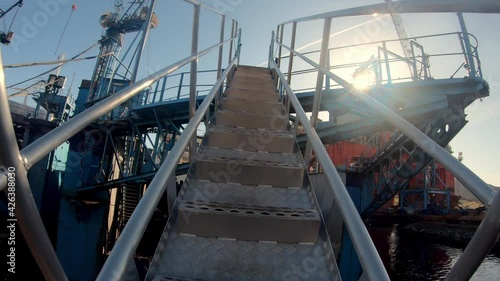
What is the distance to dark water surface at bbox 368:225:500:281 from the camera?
35.2 feet

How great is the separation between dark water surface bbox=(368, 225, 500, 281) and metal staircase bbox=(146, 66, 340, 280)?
32.1ft

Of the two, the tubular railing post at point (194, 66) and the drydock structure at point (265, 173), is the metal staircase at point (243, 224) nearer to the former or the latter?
the drydock structure at point (265, 173)

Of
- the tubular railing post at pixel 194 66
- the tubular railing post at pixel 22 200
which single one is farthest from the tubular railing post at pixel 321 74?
the tubular railing post at pixel 22 200

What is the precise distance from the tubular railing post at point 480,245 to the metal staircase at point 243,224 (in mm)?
886

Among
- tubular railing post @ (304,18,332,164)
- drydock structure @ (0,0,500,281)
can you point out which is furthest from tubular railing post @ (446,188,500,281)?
tubular railing post @ (304,18,332,164)

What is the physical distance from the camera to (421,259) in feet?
41.9

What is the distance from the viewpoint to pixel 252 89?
15.8 ft

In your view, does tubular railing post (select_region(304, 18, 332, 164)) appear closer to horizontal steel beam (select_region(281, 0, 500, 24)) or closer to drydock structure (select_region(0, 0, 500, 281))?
drydock structure (select_region(0, 0, 500, 281))

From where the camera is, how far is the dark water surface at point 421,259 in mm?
10727

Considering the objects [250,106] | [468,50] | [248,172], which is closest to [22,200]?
[248,172]

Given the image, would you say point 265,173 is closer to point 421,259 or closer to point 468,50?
point 468,50

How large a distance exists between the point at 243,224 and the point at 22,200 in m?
1.28

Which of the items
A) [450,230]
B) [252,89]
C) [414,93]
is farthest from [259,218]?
[450,230]

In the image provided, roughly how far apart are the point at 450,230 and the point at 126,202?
1742 cm
